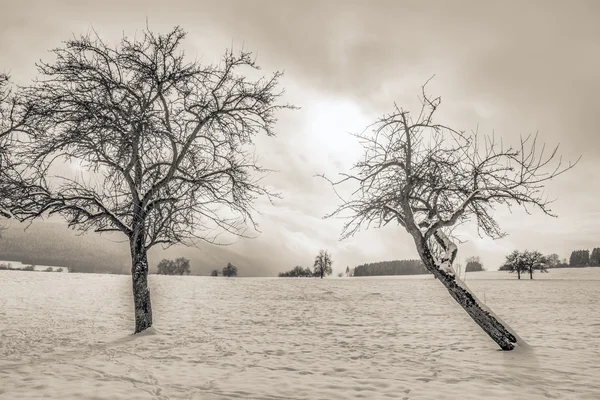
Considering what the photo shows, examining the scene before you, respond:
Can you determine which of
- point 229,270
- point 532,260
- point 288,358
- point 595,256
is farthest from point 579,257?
point 288,358

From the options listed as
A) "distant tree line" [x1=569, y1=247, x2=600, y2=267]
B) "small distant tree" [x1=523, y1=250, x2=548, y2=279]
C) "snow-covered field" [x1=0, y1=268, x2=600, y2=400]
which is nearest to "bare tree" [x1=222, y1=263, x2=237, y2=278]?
"small distant tree" [x1=523, y1=250, x2=548, y2=279]

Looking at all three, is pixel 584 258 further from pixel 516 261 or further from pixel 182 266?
pixel 182 266

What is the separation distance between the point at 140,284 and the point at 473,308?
1034 cm

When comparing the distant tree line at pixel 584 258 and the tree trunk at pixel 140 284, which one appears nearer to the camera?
the tree trunk at pixel 140 284

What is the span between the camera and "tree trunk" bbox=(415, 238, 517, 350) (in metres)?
9.97

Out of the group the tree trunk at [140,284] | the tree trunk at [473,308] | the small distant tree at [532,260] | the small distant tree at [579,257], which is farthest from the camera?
the small distant tree at [579,257]

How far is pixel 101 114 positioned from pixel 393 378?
10305 millimetres

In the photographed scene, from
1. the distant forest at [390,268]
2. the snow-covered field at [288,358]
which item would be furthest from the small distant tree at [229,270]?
the snow-covered field at [288,358]

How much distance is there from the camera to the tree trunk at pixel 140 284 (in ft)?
38.1

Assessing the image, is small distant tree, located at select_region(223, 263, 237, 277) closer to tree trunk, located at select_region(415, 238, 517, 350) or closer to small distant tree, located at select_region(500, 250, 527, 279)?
small distant tree, located at select_region(500, 250, 527, 279)

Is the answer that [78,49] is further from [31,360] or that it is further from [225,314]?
[225,314]

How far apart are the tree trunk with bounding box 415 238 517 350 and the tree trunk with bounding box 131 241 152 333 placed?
8.87 metres

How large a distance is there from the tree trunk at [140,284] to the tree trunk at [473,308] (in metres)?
8.87

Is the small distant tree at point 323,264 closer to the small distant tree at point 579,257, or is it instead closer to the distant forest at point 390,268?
the distant forest at point 390,268
